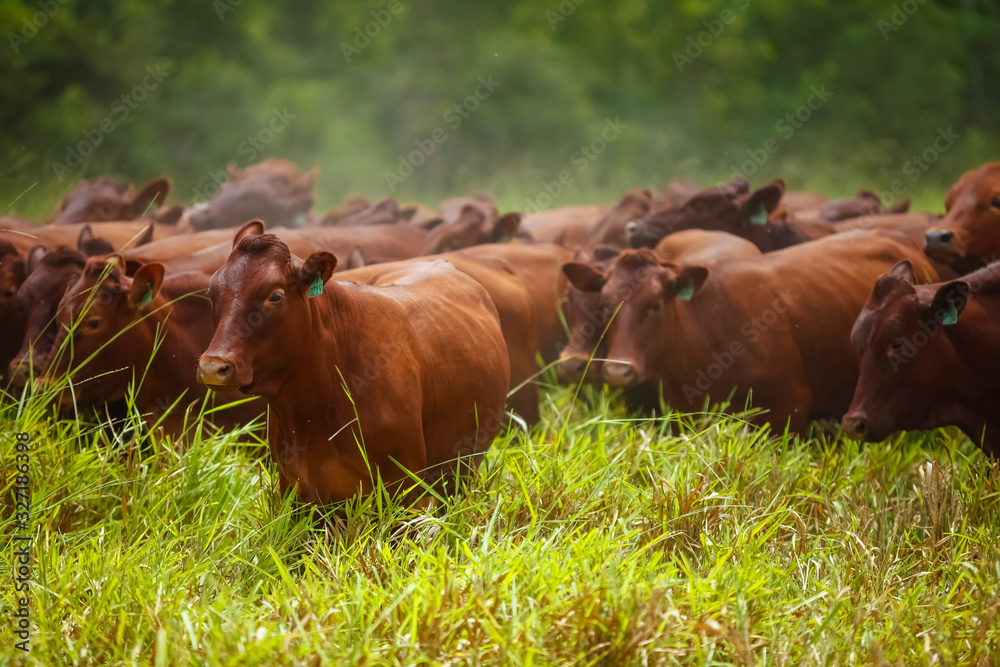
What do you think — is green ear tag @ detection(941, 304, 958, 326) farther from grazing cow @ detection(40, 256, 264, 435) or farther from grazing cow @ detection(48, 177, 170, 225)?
grazing cow @ detection(48, 177, 170, 225)

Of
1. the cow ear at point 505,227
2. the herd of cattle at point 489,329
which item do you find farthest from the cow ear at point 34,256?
the cow ear at point 505,227

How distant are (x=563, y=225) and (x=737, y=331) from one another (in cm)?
467

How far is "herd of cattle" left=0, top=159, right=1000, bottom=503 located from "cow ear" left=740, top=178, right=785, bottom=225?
0.05 ft

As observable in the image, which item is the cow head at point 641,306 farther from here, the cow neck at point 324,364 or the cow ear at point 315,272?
the cow ear at point 315,272

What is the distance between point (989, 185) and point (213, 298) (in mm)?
4628

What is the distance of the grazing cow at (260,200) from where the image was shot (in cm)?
886

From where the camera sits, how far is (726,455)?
427cm

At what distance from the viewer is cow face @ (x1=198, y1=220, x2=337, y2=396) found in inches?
124

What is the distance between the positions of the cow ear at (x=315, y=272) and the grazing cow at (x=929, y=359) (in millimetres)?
2233

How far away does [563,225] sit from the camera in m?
Answer: 9.67

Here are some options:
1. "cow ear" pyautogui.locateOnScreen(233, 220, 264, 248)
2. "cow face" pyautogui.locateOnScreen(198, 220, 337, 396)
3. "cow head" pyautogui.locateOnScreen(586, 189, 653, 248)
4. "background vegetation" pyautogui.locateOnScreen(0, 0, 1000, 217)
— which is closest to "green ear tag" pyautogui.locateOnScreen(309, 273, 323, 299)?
"cow face" pyautogui.locateOnScreen(198, 220, 337, 396)

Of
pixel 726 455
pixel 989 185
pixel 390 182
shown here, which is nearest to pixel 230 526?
pixel 726 455

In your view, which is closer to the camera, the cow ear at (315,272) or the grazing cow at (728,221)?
the cow ear at (315,272)

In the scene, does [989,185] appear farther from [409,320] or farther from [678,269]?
[409,320]
